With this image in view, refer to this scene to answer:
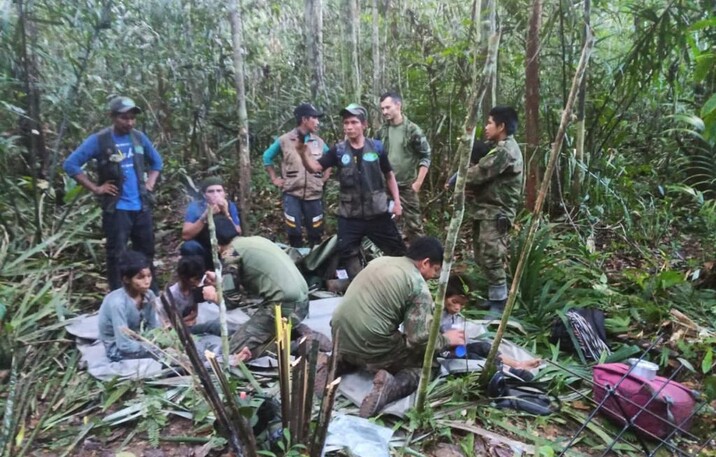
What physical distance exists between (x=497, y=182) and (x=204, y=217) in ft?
8.16

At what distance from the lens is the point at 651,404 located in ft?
10.3

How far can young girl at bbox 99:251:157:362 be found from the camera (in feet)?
12.3

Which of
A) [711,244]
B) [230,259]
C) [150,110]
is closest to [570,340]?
[711,244]

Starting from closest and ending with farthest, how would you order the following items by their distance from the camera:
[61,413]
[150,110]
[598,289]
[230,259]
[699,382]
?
[61,413] → [699,382] → [230,259] → [598,289] → [150,110]

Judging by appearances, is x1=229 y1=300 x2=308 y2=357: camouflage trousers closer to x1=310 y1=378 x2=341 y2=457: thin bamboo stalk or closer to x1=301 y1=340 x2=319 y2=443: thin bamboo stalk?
x1=301 y1=340 x2=319 y2=443: thin bamboo stalk

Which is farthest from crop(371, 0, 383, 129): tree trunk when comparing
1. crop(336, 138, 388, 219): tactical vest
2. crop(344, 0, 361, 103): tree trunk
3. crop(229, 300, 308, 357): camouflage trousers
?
crop(229, 300, 308, 357): camouflage trousers

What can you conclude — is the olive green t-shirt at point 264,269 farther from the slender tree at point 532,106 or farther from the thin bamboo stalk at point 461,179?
the slender tree at point 532,106

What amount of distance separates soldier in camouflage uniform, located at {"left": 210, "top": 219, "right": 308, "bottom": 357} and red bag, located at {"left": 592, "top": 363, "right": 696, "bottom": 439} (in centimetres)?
210

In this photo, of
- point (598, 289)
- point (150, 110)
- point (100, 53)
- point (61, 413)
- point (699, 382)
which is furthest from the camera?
point (150, 110)

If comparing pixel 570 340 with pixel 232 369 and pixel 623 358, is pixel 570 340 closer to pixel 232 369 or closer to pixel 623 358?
pixel 623 358

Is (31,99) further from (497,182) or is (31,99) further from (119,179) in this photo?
(497,182)

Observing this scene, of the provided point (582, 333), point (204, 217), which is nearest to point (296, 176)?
point (204, 217)

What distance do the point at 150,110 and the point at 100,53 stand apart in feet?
2.77

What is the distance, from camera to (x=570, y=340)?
4.08 meters
